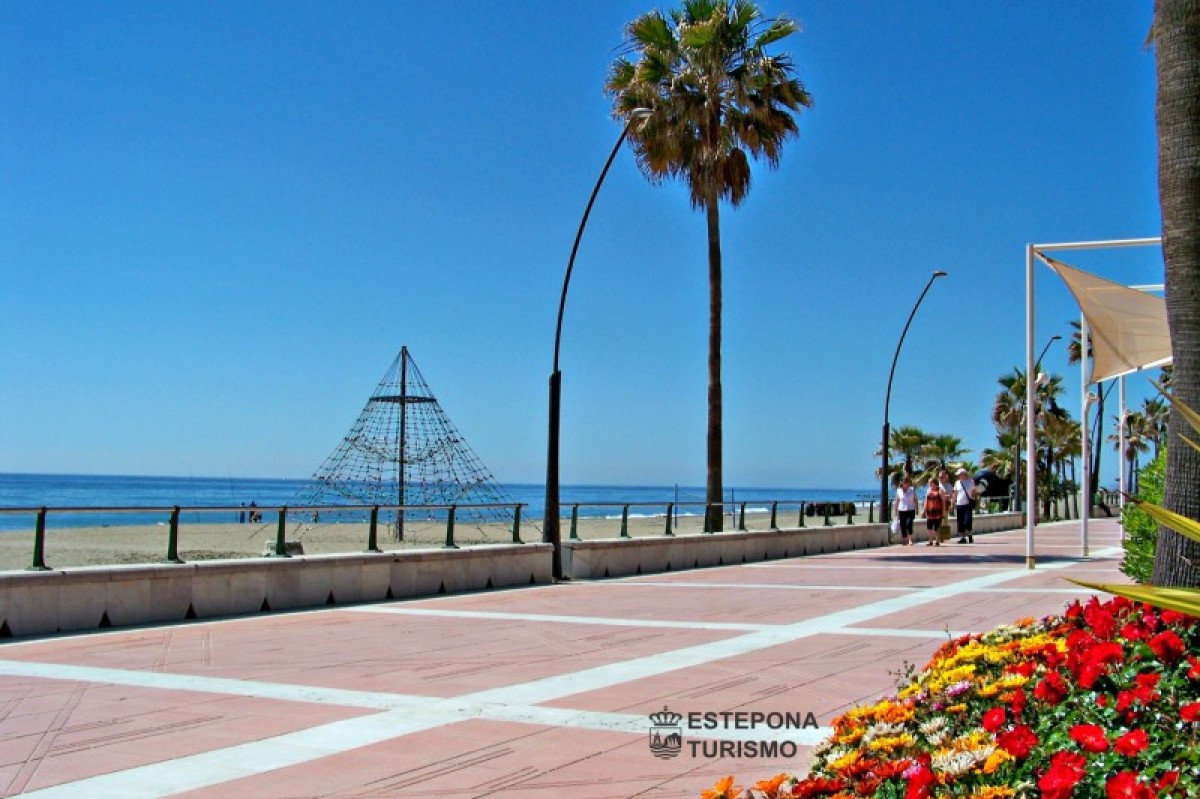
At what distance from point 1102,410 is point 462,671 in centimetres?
6546

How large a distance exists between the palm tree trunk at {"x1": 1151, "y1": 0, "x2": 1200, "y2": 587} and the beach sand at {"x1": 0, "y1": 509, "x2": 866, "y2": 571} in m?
11.2

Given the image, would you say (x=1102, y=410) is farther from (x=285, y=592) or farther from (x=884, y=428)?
(x=285, y=592)

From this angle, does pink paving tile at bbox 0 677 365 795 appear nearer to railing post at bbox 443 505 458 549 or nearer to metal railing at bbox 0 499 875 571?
metal railing at bbox 0 499 875 571

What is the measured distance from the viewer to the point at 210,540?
15.0 metres

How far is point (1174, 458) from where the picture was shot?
6.80 meters

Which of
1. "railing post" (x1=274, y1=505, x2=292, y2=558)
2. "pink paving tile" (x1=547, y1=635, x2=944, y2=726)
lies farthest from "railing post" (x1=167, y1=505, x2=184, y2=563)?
"pink paving tile" (x1=547, y1=635, x2=944, y2=726)

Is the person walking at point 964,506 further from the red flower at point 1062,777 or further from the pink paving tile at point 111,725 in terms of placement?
the red flower at point 1062,777

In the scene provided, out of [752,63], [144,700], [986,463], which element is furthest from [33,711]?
[986,463]

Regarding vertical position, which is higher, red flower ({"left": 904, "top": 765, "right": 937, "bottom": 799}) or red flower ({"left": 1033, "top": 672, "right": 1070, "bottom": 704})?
red flower ({"left": 1033, "top": 672, "right": 1070, "bottom": 704})

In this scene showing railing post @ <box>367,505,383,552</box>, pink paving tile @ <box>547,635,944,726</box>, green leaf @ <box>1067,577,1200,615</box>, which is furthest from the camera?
railing post @ <box>367,505,383,552</box>

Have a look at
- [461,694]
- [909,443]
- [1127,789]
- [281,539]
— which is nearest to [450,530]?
[281,539]

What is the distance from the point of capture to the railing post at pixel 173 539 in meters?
14.2

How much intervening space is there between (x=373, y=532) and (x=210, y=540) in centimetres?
259

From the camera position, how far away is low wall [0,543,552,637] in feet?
41.4
